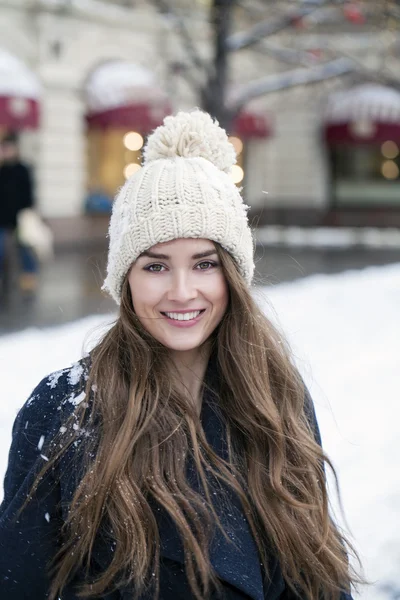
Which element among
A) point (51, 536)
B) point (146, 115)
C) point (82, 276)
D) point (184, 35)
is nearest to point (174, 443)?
point (51, 536)

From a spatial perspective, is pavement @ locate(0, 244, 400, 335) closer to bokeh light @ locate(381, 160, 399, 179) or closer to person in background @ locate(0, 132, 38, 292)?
person in background @ locate(0, 132, 38, 292)

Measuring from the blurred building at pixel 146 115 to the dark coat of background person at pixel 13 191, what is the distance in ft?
7.91

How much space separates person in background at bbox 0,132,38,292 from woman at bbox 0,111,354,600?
27.6 feet

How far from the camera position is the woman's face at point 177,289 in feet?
6.22

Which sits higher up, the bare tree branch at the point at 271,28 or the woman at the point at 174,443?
the bare tree branch at the point at 271,28

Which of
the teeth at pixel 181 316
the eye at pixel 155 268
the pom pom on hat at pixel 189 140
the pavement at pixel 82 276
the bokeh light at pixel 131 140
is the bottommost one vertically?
the pavement at pixel 82 276

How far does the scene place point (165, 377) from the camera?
1974 millimetres

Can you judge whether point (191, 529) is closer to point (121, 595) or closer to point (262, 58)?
point (121, 595)

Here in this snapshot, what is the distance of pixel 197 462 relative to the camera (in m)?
1.86

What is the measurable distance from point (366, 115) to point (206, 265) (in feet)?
62.6

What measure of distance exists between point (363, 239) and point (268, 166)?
440 centimetres

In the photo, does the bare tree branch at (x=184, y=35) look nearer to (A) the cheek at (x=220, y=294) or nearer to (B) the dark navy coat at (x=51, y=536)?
(A) the cheek at (x=220, y=294)

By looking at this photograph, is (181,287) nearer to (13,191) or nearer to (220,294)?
(220,294)

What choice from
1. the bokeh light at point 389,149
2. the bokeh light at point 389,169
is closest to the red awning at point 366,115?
the bokeh light at point 389,149
